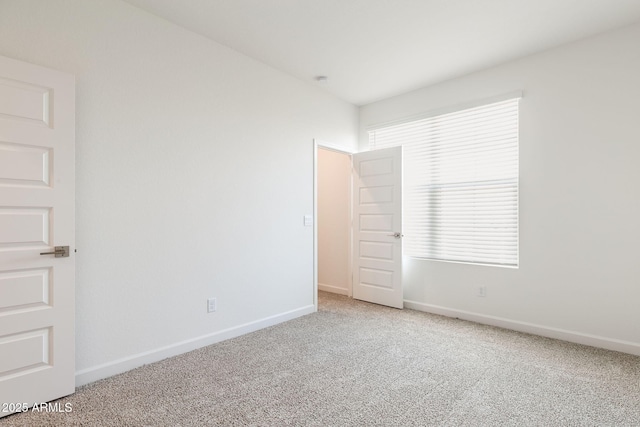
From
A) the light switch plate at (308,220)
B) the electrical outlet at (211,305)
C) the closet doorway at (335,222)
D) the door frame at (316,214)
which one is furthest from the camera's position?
the closet doorway at (335,222)

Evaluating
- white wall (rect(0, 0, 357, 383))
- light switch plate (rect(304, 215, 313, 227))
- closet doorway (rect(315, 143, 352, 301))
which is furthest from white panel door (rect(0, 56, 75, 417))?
closet doorway (rect(315, 143, 352, 301))

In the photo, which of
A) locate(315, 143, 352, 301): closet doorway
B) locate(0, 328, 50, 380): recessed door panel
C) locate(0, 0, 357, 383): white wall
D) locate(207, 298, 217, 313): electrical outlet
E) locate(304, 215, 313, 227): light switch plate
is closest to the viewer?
locate(0, 328, 50, 380): recessed door panel

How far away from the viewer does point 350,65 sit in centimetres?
352

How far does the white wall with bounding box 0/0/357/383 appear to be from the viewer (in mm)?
2295

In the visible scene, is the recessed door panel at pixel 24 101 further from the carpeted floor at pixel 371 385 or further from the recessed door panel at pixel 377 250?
the recessed door panel at pixel 377 250

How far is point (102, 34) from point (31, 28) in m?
0.41

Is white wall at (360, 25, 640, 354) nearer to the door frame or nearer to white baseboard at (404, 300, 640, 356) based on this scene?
white baseboard at (404, 300, 640, 356)

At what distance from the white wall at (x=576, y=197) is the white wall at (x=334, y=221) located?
6.17 feet

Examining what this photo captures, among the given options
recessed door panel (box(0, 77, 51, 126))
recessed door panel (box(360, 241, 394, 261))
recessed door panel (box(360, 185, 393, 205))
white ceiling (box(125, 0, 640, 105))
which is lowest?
recessed door panel (box(360, 241, 394, 261))

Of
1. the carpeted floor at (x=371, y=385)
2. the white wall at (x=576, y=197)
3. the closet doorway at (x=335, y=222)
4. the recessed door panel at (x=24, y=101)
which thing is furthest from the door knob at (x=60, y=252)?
the white wall at (x=576, y=197)

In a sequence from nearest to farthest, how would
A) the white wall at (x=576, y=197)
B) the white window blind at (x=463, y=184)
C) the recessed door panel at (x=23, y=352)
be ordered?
the recessed door panel at (x=23, y=352) < the white wall at (x=576, y=197) < the white window blind at (x=463, y=184)

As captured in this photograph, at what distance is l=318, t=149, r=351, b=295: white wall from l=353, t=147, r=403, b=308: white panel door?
297mm

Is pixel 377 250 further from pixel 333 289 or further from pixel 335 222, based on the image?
pixel 333 289

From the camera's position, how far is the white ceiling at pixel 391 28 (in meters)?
2.53
